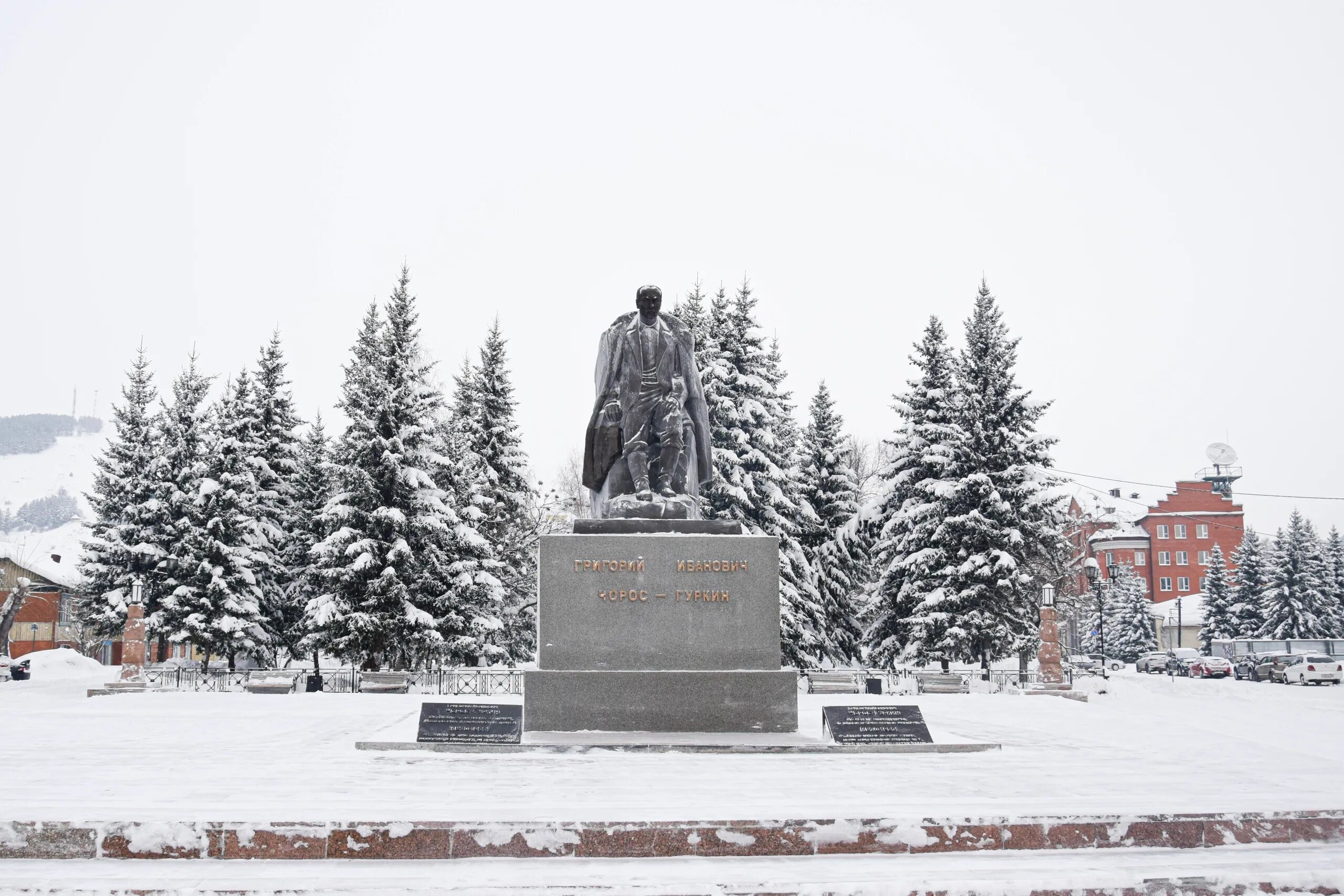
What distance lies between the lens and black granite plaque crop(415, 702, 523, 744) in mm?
7797

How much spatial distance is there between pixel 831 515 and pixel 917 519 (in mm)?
3198

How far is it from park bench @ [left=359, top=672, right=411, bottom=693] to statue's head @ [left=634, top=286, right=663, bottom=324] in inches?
583

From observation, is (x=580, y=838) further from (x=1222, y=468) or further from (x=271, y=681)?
(x=1222, y=468)

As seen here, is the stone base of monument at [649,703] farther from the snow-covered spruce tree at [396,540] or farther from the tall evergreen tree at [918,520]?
the tall evergreen tree at [918,520]

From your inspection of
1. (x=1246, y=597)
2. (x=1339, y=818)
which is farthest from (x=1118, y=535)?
(x=1339, y=818)

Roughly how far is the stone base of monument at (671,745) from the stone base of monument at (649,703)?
88 millimetres

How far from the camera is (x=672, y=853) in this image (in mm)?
5105

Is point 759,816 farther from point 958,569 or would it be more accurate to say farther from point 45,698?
point 958,569

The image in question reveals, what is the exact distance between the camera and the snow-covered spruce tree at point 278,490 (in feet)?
101

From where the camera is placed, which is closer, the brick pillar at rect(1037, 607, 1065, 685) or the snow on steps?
the snow on steps

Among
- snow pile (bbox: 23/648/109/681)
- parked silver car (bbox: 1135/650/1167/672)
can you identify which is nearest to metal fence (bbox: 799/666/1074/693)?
snow pile (bbox: 23/648/109/681)

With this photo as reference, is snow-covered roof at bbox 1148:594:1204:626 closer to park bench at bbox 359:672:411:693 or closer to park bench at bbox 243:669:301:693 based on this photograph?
park bench at bbox 359:672:411:693

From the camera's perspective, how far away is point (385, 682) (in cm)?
2291

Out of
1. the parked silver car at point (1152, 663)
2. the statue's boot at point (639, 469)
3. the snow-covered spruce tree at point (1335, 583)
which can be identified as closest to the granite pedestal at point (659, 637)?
the statue's boot at point (639, 469)
